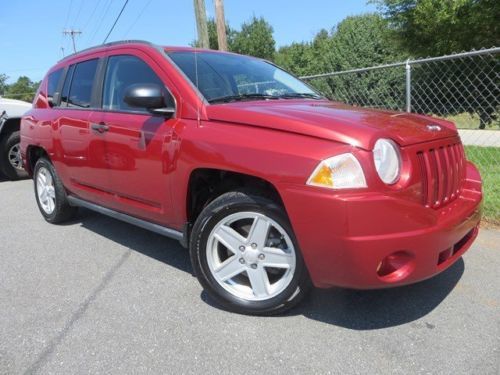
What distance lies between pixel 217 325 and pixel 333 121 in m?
1.40

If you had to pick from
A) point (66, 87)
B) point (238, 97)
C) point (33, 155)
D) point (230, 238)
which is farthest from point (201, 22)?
point (230, 238)

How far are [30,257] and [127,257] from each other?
0.92 meters

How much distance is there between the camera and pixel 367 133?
250 centimetres

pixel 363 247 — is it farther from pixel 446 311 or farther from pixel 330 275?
pixel 446 311

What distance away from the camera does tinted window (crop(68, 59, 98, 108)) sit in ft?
14.0

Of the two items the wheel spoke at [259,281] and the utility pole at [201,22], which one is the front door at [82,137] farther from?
the utility pole at [201,22]

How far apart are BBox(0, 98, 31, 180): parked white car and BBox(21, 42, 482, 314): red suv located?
15.7 ft

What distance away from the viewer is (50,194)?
515 centimetres

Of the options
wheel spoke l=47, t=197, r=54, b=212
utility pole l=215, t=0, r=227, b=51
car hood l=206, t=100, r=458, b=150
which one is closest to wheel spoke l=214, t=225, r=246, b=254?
car hood l=206, t=100, r=458, b=150

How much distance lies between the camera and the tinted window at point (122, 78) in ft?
11.7

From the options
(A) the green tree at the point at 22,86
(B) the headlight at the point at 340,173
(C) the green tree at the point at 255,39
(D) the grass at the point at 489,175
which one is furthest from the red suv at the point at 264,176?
(A) the green tree at the point at 22,86

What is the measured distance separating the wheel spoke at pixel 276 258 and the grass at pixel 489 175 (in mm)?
A: 2806

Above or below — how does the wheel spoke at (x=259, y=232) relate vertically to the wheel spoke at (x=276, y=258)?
above

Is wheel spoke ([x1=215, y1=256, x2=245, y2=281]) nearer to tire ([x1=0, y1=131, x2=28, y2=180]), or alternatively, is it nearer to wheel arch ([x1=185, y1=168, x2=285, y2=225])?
wheel arch ([x1=185, y1=168, x2=285, y2=225])
